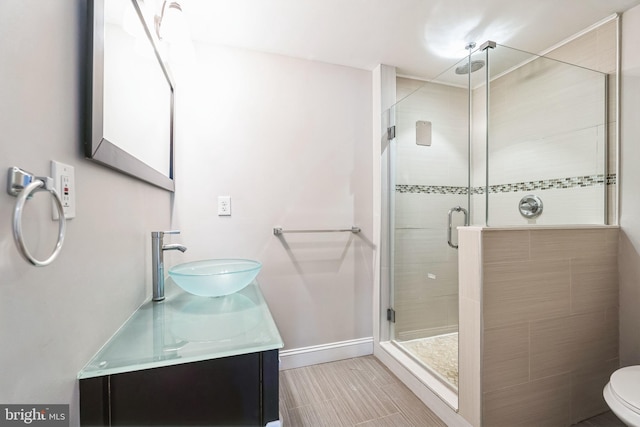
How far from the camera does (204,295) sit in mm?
1204

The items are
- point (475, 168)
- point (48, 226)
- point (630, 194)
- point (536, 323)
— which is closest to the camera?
point (48, 226)

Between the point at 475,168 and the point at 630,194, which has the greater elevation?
the point at 475,168

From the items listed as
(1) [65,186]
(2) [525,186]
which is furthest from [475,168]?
(1) [65,186]

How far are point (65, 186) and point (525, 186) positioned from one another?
2.41 meters

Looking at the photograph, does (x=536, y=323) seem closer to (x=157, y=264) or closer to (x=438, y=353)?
(x=438, y=353)

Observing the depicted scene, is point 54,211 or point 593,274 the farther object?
point 593,274

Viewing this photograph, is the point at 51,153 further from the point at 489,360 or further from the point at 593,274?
the point at 593,274

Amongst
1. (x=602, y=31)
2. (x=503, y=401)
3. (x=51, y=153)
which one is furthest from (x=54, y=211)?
(x=602, y=31)

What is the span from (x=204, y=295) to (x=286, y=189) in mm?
945

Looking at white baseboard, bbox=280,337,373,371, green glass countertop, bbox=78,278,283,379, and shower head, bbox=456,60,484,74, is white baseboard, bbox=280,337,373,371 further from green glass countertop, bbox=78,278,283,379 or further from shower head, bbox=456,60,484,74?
shower head, bbox=456,60,484,74

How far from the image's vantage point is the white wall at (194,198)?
0.50 meters

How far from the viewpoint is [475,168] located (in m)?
1.73

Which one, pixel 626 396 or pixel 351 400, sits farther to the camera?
pixel 351 400

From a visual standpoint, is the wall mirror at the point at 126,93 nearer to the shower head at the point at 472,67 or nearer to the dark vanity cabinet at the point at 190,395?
the dark vanity cabinet at the point at 190,395
